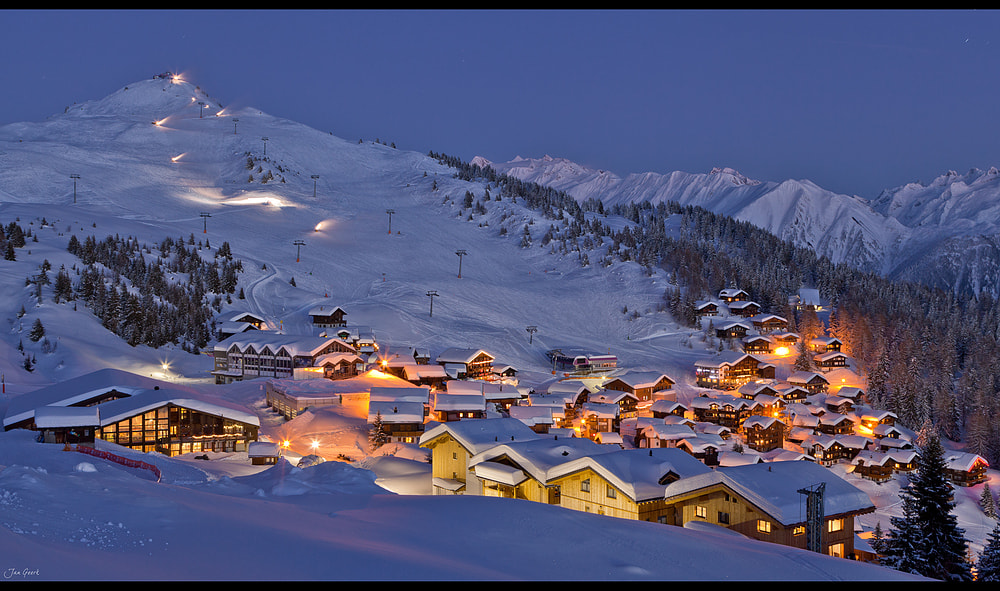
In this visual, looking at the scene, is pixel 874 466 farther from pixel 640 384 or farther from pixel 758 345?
pixel 758 345

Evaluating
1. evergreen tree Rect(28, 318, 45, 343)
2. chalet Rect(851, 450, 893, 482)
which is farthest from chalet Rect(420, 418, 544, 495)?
evergreen tree Rect(28, 318, 45, 343)

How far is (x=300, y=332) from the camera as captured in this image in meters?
62.0

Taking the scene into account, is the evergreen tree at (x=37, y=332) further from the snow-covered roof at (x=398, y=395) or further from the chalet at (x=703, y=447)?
the chalet at (x=703, y=447)

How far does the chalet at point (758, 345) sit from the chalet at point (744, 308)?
769 cm

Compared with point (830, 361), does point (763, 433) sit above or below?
below

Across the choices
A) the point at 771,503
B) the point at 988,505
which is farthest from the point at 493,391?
the point at 771,503

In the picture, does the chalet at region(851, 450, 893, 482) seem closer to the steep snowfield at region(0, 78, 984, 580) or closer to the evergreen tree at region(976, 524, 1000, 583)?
the steep snowfield at region(0, 78, 984, 580)

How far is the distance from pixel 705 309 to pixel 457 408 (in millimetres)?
42821

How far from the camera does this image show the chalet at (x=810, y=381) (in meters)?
55.2

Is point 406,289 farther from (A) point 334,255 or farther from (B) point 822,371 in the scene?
(B) point 822,371

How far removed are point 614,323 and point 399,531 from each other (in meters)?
Result: 64.4

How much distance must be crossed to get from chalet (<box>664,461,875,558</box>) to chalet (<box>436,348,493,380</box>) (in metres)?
35.1

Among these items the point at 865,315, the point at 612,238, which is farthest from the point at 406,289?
the point at 865,315

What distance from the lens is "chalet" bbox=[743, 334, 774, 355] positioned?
6638cm
